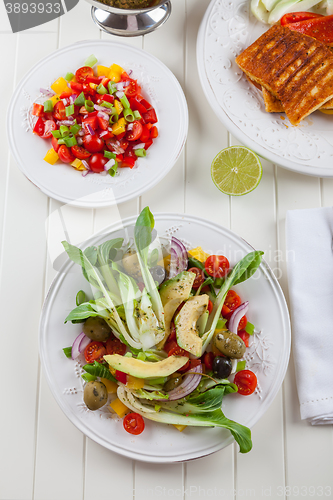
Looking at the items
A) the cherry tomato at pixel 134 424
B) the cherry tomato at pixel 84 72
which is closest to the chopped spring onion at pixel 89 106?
the cherry tomato at pixel 84 72

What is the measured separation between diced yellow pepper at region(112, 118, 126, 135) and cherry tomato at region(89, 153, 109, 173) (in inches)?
4.6

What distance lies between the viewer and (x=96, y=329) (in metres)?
1.60

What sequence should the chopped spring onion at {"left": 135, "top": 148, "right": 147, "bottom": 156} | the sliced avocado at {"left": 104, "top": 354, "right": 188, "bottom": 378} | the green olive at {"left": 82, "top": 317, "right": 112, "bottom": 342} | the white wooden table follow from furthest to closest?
the chopped spring onion at {"left": 135, "top": 148, "right": 147, "bottom": 156}
the white wooden table
the green olive at {"left": 82, "top": 317, "right": 112, "bottom": 342}
the sliced avocado at {"left": 104, "top": 354, "right": 188, "bottom": 378}

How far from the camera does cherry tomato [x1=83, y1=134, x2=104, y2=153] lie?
1.79m

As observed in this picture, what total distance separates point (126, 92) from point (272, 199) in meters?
0.78

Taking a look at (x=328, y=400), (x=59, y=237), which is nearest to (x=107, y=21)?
(x=59, y=237)

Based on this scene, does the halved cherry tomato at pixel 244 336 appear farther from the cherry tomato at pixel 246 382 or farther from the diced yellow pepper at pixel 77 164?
the diced yellow pepper at pixel 77 164

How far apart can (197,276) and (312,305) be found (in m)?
0.50

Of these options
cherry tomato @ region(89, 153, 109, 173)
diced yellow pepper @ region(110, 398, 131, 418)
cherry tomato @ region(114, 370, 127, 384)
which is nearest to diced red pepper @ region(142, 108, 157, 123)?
cherry tomato @ region(89, 153, 109, 173)

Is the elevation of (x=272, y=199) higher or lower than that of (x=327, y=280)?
higher

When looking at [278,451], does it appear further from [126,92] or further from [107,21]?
[107,21]

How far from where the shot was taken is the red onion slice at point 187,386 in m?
1.55

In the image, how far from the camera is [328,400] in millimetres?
1705

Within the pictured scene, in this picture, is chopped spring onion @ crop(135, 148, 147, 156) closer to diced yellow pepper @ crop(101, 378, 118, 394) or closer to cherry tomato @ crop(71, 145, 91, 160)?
cherry tomato @ crop(71, 145, 91, 160)
